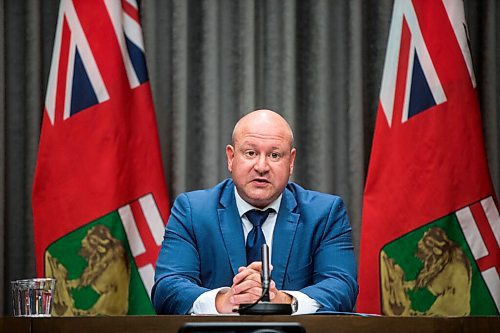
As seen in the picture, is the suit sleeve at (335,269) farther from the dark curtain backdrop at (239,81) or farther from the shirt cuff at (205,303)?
the dark curtain backdrop at (239,81)

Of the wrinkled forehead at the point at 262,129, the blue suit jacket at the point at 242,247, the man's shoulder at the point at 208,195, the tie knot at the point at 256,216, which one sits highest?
the wrinkled forehead at the point at 262,129

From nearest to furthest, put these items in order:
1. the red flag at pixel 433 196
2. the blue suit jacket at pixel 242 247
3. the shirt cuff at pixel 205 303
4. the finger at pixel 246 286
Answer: the finger at pixel 246 286 < the shirt cuff at pixel 205 303 < the blue suit jacket at pixel 242 247 < the red flag at pixel 433 196

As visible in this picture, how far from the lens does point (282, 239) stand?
309 centimetres

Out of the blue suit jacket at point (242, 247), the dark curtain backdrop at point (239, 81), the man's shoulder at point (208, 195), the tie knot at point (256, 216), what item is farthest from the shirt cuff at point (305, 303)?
the dark curtain backdrop at point (239, 81)

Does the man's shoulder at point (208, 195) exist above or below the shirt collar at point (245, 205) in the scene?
above

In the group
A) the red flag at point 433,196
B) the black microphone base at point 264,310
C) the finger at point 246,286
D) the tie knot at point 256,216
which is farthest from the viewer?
the red flag at point 433,196

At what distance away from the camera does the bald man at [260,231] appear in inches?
119

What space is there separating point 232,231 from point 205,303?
0.41m

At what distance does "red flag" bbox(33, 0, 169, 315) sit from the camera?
3.95m

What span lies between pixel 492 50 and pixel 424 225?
113cm

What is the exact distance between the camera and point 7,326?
2.04m

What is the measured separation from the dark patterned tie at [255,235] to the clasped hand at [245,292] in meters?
0.38

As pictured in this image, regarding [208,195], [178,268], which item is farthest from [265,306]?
[208,195]

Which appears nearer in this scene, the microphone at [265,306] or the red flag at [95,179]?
the microphone at [265,306]
